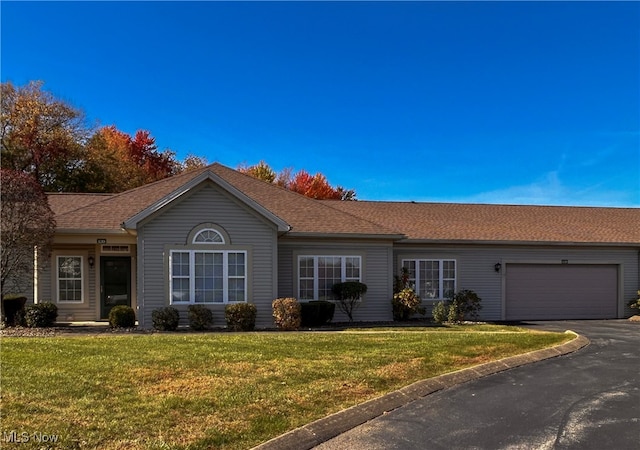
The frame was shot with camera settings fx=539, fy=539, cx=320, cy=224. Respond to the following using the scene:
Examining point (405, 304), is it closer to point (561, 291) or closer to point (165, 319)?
point (561, 291)

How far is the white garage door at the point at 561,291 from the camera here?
2031 cm

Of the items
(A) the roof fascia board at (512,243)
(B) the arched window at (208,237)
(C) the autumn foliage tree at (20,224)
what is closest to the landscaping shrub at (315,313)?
(B) the arched window at (208,237)

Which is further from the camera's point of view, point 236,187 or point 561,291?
point 561,291

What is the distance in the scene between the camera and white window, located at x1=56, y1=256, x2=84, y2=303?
1711cm

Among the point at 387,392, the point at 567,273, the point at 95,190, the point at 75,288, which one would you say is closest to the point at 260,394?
the point at 387,392

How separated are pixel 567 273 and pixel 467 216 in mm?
4421

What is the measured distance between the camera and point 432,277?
19.5m

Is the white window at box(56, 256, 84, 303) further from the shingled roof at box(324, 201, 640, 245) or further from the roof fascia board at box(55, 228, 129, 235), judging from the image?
the shingled roof at box(324, 201, 640, 245)

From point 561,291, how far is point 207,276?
44.5ft

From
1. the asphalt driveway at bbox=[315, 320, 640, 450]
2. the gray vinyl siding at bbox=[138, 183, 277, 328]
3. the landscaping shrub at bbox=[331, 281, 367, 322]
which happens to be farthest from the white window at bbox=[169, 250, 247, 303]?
the asphalt driveway at bbox=[315, 320, 640, 450]

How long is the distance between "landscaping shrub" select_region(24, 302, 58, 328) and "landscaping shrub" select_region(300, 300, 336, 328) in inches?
269

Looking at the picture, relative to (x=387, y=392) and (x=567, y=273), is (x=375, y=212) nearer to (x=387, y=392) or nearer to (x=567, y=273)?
(x=567, y=273)

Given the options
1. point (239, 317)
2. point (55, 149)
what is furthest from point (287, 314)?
point (55, 149)

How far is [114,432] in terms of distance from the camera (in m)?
5.47
